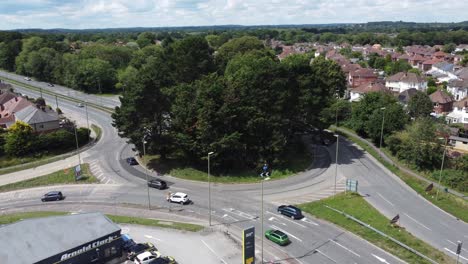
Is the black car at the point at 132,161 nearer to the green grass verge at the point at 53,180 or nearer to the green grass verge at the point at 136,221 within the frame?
the green grass verge at the point at 53,180

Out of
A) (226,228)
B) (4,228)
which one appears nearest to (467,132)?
(226,228)

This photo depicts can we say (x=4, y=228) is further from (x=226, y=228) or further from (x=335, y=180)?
(x=335, y=180)

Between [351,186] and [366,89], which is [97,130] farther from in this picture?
[366,89]

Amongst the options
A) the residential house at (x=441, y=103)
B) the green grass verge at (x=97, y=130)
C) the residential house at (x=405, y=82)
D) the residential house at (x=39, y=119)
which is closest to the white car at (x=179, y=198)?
the green grass verge at (x=97, y=130)

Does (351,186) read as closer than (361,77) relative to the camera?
Yes

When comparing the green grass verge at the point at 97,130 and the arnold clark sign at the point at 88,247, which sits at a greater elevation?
the arnold clark sign at the point at 88,247

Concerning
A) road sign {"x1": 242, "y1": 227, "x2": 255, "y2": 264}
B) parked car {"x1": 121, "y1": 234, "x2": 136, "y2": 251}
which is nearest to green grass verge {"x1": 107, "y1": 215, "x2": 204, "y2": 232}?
parked car {"x1": 121, "y1": 234, "x2": 136, "y2": 251}

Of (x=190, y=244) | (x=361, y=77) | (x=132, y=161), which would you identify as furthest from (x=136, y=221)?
(x=361, y=77)
